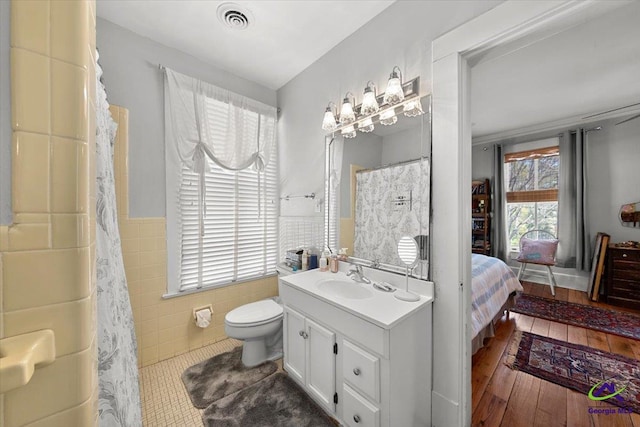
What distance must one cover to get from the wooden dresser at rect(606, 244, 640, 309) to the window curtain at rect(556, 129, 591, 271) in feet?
1.32

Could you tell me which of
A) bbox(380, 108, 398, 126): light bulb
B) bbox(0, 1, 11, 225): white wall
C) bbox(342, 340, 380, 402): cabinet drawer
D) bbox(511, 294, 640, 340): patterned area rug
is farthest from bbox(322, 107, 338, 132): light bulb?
bbox(511, 294, 640, 340): patterned area rug

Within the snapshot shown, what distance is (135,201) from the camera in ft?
6.07

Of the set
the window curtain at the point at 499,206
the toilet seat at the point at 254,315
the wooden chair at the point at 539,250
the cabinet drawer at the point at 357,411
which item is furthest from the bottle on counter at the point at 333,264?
the window curtain at the point at 499,206

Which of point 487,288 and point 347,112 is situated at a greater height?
point 347,112

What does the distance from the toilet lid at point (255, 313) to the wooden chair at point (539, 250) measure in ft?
13.1

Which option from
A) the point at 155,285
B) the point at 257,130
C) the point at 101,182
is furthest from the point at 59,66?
the point at 257,130

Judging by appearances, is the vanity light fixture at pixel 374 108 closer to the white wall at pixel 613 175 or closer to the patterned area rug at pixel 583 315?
the patterned area rug at pixel 583 315

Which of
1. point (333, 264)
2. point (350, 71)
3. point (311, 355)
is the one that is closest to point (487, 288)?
point (333, 264)

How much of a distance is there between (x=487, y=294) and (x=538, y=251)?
246 cm

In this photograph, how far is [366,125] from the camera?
5.73 feet

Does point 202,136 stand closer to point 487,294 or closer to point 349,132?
point 349,132

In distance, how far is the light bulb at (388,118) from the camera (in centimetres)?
157

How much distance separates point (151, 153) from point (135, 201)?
413 millimetres

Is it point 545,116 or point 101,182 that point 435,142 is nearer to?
point 101,182
